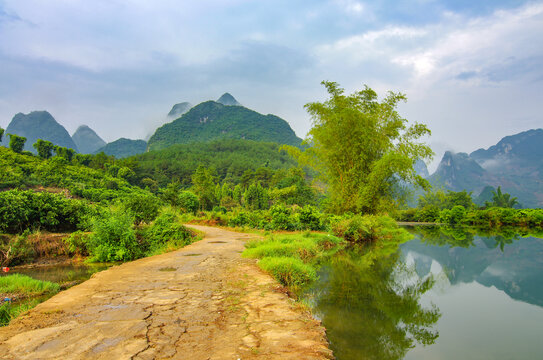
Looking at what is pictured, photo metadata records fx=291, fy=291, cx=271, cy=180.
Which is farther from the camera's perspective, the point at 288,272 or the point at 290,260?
Result: the point at 290,260

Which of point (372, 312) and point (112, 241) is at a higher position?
point (112, 241)

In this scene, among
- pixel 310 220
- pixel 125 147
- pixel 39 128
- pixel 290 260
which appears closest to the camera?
pixel 290 260

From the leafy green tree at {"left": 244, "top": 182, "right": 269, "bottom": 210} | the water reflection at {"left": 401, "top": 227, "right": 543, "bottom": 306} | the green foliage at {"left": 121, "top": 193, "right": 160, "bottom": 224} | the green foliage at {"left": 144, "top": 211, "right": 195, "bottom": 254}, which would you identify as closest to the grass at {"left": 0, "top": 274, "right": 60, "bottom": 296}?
the green foliage at {"left": 144, "top": 211, "right": 195, "bottom": 254}

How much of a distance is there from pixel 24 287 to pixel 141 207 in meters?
6.96

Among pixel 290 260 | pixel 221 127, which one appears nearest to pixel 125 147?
pixel 221 127

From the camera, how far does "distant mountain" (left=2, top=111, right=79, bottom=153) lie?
185 meters

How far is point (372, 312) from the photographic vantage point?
5.23 metres

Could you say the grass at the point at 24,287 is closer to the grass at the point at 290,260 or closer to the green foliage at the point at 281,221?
the grass at the point at 290,260

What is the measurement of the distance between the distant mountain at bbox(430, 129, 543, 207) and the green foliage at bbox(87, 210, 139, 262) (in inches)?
5589

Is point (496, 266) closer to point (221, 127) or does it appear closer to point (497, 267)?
point (497, 267)

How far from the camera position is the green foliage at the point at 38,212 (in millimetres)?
8969

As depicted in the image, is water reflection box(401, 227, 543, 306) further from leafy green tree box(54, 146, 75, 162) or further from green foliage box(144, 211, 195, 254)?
leafy green tree box(54, 146, 75, 162)

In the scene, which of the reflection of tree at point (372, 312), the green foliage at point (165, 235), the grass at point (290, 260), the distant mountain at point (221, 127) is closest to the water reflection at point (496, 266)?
the reflection of tree at point (372, 312)

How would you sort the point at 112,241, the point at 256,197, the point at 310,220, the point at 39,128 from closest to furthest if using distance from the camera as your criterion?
the point at 112,241 → the point at 310,220 → the point at 256,197 → the point at 39,128
